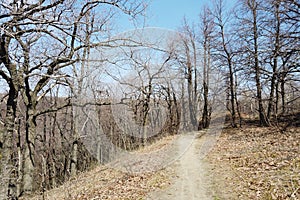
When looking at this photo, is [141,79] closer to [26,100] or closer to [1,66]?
[26,100]

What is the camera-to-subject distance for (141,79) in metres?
17.5

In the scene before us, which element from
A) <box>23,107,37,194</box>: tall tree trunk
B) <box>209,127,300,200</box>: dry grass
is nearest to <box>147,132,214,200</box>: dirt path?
<box>209,127,300,200</box>: dry grass

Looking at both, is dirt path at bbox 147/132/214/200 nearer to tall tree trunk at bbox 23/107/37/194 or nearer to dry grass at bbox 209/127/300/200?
dry grass at bbox 209/127/300/200

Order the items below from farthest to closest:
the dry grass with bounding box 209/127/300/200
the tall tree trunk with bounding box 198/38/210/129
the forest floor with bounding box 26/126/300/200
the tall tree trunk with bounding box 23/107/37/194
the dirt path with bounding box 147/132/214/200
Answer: the tall tree trunk with bounding box 198/38/210/129
the tall tree trunk with bounding box 23/107/37/194
the dirt path with bounding box 147/132/214/200
the forest floor with bounding box 26/126/300/200
the dry grass with bounding box 209/127/300/200

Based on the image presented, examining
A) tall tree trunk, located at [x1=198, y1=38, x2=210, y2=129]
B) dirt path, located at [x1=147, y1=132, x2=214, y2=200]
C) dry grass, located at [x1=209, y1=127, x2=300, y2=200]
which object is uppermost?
tall tree trunk, located at [x1=198, y1=38, x2=210, y2=129]

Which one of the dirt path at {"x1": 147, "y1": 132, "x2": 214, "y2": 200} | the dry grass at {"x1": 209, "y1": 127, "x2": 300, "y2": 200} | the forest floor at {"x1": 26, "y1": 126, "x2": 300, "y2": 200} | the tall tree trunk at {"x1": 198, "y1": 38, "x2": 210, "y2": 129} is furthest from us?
the tall tree trunk at {"x1": 198, "y1": 38, "x2": 210, "y2": 129}

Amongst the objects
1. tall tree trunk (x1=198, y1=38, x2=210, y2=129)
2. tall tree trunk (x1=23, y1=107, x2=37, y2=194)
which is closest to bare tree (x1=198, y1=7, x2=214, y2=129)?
tall tree trunk (x1=198, y1=38, x2=210, y2=129)

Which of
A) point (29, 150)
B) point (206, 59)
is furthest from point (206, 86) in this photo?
point (29, 150)

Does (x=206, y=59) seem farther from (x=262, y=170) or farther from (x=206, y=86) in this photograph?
(x=262, y=170)

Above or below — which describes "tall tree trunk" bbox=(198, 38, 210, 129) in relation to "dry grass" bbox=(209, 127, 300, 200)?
above

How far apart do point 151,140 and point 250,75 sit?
901 cm

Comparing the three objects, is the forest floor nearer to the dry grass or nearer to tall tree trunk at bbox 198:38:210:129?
the dry grass

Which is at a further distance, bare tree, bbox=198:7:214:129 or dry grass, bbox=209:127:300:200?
bare tree, bbox=198:7:214:129

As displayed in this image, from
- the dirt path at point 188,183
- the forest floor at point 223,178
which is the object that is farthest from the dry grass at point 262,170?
the dirt path at point 188,183
